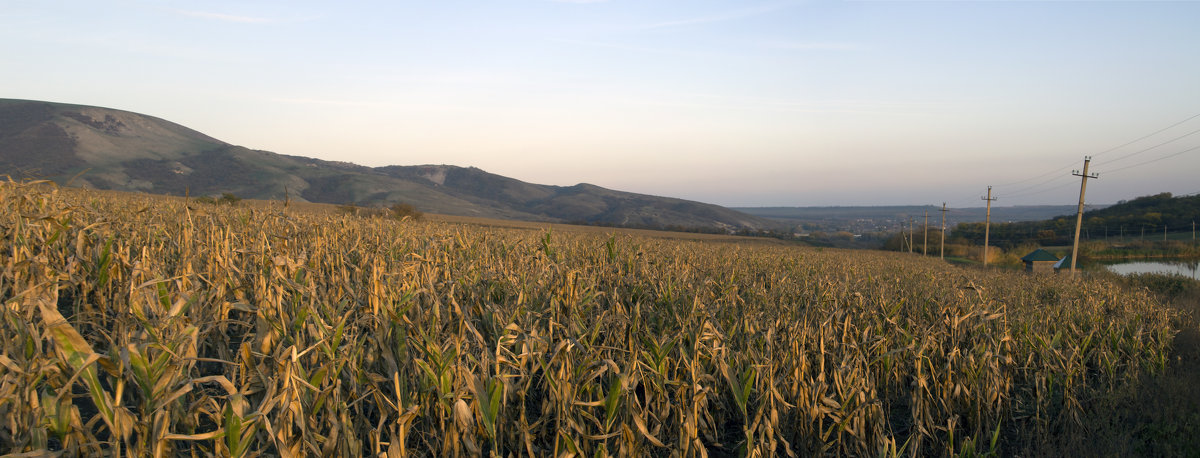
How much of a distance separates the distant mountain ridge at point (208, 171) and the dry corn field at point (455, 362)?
9721 centimetres

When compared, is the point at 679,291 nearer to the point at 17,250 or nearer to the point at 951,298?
the point at 951,298

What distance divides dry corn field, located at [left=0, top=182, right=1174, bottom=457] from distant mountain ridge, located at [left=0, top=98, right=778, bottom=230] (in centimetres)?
9721

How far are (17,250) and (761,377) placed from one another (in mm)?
5200

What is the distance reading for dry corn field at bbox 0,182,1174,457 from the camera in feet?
6.98

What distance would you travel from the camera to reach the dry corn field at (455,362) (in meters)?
2.13

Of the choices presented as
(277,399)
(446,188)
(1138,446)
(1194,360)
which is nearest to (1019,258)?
(1194,360)

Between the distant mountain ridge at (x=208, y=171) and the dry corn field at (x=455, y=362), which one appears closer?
the dry corn field at (x=455, y=362)

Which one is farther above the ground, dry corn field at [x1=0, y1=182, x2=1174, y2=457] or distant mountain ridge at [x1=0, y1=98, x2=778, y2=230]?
distant mountain ridge at [x1=0, y1=98, x2=778, y2=230]

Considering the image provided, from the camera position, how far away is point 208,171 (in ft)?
415

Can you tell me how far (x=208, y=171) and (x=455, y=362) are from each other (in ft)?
505

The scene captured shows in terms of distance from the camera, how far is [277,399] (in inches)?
79.8

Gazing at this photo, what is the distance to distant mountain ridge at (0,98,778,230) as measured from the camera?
372 ft

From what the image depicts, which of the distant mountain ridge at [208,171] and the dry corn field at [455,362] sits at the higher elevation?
the distant mountain ridge at [208,171]

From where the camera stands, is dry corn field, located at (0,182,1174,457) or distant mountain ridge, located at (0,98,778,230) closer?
dry corn field, located at (0,182,1174,457)
